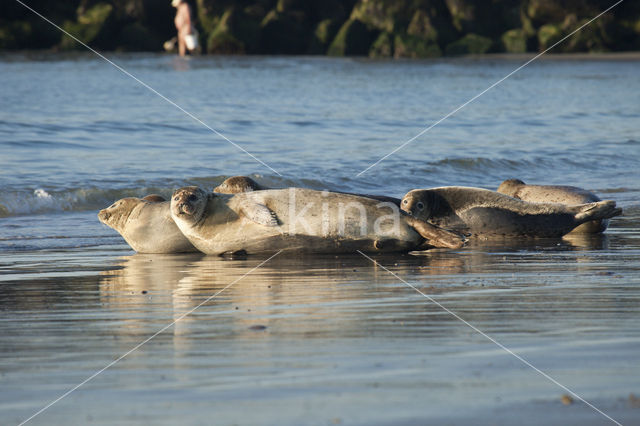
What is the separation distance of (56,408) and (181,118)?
13259 mm

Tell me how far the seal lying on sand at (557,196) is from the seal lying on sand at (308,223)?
1.76 meters

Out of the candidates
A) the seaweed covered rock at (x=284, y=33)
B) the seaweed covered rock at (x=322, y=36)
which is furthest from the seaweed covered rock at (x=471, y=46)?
the seaweed covered rock at (x=284, y=33)

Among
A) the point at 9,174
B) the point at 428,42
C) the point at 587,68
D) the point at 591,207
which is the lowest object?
the point at 591,207

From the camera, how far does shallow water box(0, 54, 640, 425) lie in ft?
9.19

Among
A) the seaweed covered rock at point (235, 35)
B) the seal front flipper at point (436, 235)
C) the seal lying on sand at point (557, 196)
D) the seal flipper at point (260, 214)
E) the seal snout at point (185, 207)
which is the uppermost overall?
the seaweed covered rock at point (235, 35)

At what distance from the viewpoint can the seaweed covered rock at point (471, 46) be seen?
43.2 metres

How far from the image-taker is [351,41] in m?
44.1

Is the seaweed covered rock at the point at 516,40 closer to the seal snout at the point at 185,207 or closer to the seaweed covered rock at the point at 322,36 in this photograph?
the seaweed covered rock at the point at 322,36

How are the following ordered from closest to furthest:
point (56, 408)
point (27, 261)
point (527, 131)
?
point (56, 408), point (27, 261), point (527, 131)

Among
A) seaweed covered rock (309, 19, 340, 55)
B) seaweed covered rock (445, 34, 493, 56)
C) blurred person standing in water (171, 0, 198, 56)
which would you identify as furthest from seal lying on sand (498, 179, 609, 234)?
seaweed covered rock (309, 19, 340, 55)

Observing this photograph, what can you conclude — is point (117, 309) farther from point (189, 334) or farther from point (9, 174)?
point (9, 174)

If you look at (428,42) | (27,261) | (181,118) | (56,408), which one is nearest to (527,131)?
(181,118)

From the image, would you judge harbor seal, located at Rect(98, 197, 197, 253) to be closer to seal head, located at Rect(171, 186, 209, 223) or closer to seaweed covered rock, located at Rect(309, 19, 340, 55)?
seal head, located at Rect(171, 186, 209, 223)

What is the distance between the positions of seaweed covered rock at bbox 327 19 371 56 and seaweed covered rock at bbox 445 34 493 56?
4074 mm
